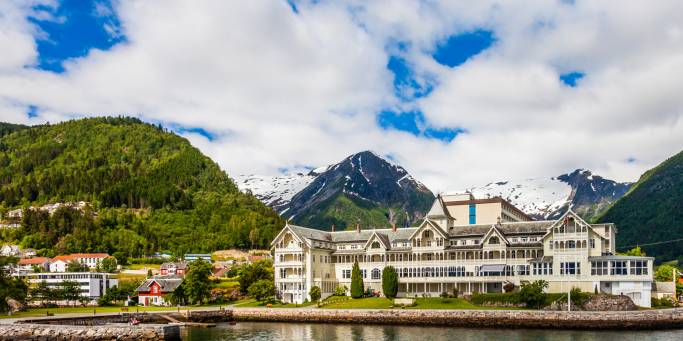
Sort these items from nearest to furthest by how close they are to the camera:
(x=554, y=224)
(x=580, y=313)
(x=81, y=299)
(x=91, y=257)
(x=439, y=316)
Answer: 1. (x=580, y=313)
2. (x=439, y=316)
3. (x=554, y=224)
4. (x=81, y=299)
5. (x=91, y=257)

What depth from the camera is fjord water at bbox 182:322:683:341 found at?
64.6 metres

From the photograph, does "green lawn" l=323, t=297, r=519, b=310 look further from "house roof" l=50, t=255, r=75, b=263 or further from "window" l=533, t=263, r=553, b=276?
"house roof" l=50, t=255, r=75, b=263

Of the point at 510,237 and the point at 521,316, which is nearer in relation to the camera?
the point at 521,316

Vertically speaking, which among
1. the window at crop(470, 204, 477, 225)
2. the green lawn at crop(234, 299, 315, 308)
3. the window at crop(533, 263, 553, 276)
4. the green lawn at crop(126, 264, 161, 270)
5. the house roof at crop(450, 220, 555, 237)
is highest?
the window at crop(470, 204, 477, 225)

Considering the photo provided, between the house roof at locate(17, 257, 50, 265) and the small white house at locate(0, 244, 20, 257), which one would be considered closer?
the house roof at locate(17, 257, 50, 265)

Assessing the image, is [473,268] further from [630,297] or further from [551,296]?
[630,297]

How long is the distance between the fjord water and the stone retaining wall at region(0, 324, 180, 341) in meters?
3.73

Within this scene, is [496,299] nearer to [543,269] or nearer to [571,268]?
[543,269]

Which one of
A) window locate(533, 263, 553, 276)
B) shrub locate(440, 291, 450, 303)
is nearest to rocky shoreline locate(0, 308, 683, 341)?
shrub locate(440, 291, 450, 303)

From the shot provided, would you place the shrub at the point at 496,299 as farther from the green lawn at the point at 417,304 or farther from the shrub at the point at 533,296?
the shrub at the point at 533,296

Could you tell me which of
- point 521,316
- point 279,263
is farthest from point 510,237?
point 279,263

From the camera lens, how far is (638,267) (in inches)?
3280

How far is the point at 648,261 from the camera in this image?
82562 mm

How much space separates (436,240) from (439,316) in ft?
75.0
